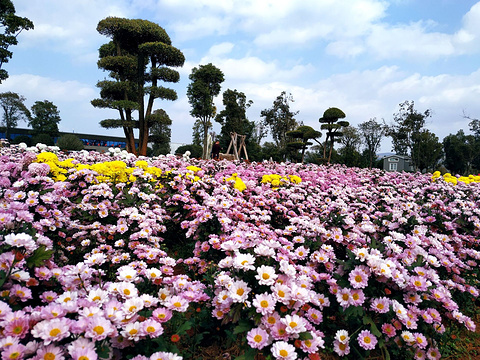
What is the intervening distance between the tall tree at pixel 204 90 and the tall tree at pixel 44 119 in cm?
2778

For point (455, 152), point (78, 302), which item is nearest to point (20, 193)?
point (78, 302)

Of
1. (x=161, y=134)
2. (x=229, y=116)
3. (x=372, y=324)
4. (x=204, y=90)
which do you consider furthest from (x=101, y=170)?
(x=161, y=134)

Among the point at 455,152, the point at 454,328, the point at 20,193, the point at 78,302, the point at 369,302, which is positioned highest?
the point at 455,152

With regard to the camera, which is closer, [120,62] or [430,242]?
[430,242]

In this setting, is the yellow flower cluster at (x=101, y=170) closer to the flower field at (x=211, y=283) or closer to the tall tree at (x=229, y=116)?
the flower field at (x=211, y=283)

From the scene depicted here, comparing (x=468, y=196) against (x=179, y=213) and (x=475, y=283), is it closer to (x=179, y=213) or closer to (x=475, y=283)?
(x=475, y=283)

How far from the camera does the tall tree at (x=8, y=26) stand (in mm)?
18300

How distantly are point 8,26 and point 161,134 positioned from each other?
71.6 ft

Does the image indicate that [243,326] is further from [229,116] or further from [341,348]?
[229,116]

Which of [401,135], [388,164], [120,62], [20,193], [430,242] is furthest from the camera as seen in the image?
[388,164]

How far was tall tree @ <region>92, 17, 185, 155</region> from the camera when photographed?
17344 millimetres

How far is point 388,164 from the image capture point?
4662cm

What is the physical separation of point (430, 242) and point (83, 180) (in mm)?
3867

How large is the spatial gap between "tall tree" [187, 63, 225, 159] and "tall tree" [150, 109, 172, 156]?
302 cm
